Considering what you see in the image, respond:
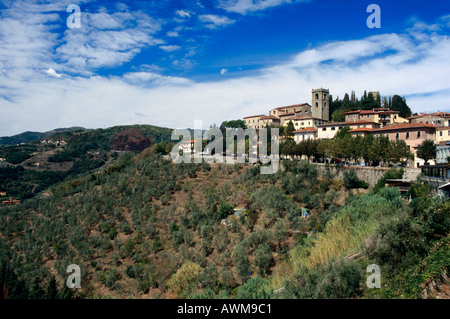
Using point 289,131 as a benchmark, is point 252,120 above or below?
above

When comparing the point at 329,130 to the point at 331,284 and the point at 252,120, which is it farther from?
the point at 331,284

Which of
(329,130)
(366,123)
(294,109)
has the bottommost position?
(329,130)

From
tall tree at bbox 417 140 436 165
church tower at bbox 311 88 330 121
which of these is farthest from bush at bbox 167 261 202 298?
church tower at bbox 311 88 330 121

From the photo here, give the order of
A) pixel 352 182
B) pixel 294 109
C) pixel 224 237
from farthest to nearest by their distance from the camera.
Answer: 1. pixel 294 109
2. pixel 352 182
3. pixel 224 237

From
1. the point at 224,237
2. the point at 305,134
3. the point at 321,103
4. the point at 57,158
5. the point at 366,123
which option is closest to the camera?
the point at 224,237

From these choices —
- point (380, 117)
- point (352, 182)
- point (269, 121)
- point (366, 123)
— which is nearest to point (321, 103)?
point (269, 121)

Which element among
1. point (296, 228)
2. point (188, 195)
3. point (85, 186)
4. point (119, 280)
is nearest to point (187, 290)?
point (119, 280)
